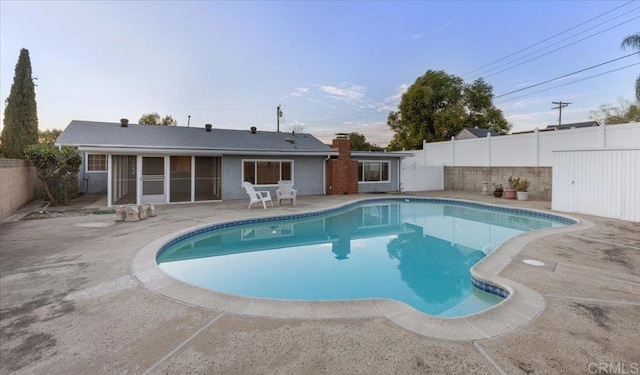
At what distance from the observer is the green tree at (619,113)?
28533mm

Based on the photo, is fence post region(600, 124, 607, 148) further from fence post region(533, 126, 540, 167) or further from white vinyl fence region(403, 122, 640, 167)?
fence post region(533, 126, 540, 167)

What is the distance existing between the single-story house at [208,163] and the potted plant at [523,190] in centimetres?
593

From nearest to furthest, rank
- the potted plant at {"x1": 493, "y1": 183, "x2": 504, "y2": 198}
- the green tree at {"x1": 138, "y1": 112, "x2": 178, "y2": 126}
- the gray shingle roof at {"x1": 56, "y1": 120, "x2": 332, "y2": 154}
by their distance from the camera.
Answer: the gray shingle roof at {"x1": 56, "y1": 120, "x2": 332, "y2": 154}, the potted plant at {"x1": 493, "y1": 183, "x2": 504, "y2": 198}, the green tree at {"x1": 138, "y1": 112, "x2": 178, "y2": 126}

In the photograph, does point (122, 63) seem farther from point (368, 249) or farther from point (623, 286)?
point (623, 286)

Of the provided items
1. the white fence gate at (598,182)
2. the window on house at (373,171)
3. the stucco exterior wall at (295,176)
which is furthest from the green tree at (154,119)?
the white fence gate at (598,182)

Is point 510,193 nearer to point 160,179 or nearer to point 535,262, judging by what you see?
point 535,262

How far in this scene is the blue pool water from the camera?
4.60 m

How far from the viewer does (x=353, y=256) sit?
21.7ft

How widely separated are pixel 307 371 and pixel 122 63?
15269 millimetres

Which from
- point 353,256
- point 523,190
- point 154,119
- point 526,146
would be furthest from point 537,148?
point 154,119

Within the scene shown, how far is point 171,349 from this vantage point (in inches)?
99.1

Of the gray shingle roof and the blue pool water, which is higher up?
the gray shingle roof

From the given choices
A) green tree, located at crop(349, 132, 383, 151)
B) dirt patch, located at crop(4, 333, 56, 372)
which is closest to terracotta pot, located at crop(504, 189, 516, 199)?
dirt patch, located at crop(4, 333, 56, 372)

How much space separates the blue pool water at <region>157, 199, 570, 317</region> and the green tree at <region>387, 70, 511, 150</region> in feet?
54.9
